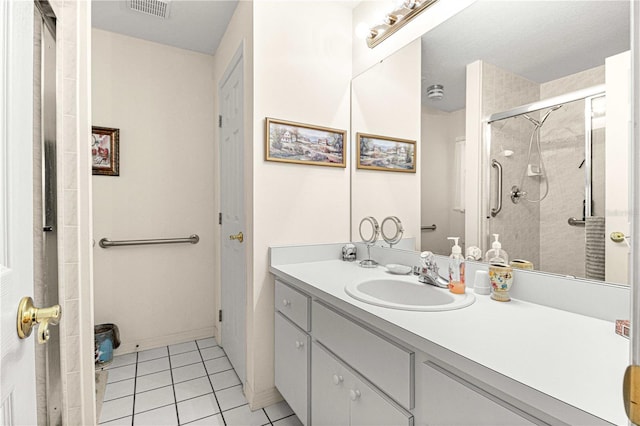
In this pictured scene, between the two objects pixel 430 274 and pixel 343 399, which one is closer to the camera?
pixel 343 399

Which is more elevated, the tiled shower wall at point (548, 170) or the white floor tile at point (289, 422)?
the tiled shower wall at point (548, 170)

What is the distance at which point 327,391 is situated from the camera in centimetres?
127

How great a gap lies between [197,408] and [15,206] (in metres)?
1.68

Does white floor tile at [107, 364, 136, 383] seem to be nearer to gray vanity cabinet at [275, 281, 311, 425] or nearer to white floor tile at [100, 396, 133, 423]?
white floor tile at [100, 396, 133, 423]

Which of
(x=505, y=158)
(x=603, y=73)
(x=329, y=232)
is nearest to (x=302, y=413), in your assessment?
(x=329, y=232)

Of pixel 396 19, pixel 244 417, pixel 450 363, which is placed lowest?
pixel 244 417

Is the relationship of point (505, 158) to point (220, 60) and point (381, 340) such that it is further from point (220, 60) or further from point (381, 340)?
point (220, 60)

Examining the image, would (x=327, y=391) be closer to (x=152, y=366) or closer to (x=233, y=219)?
(x=233, y=219)

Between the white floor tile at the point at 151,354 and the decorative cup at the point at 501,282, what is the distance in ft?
7.79

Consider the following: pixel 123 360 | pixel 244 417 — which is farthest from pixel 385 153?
pixel 123 360

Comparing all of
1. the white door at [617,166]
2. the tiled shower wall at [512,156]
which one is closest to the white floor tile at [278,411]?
the tiled shower wall at [512,156]

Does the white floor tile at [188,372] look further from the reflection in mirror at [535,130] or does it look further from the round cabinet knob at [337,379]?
the reflection in mirror at [535,130]

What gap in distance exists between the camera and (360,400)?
3.50ft

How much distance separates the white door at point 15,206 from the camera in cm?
48
